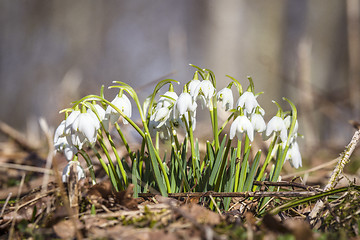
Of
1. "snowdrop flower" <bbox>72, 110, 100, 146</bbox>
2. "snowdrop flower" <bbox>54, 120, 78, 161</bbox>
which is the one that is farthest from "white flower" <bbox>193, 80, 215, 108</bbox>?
"snowdrop flower" <bbox>54, 120, 78, 161</bbox>

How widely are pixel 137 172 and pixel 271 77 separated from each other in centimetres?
670

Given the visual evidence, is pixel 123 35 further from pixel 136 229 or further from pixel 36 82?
pixel 136 229

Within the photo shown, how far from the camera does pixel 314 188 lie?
A: 47.2 inches

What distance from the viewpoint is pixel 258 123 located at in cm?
116

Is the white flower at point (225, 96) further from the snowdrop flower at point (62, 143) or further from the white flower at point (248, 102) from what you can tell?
the snowdrop flower at point (62, 143)

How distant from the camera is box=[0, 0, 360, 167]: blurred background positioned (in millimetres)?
7551

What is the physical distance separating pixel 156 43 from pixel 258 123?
7981 mm

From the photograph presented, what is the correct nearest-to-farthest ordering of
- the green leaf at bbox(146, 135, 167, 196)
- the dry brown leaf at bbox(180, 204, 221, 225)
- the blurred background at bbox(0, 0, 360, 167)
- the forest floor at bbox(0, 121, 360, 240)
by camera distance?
the forest floor at bbox(0, 121, 360, 240) → the dry brown leaf at bbox(180, 204, 221, 225) → the green leaf at bbox(146, 135, 167, 196) → the blurred background at bbox(0, 0, 360, 167)

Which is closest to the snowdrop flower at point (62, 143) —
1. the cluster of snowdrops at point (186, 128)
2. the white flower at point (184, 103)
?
the cluster of snowdrops at point (186, 128)

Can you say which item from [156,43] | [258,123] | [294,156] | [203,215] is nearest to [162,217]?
[203,215]

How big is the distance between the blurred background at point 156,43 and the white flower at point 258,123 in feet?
18.4

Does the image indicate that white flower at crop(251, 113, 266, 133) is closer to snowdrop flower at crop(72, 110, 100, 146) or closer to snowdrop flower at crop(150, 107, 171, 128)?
snowdrop flower at crop(150, 107, 171, 128)

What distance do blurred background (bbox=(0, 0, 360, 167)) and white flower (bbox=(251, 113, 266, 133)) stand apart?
5.62 m

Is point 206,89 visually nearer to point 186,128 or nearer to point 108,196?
point 186,128
